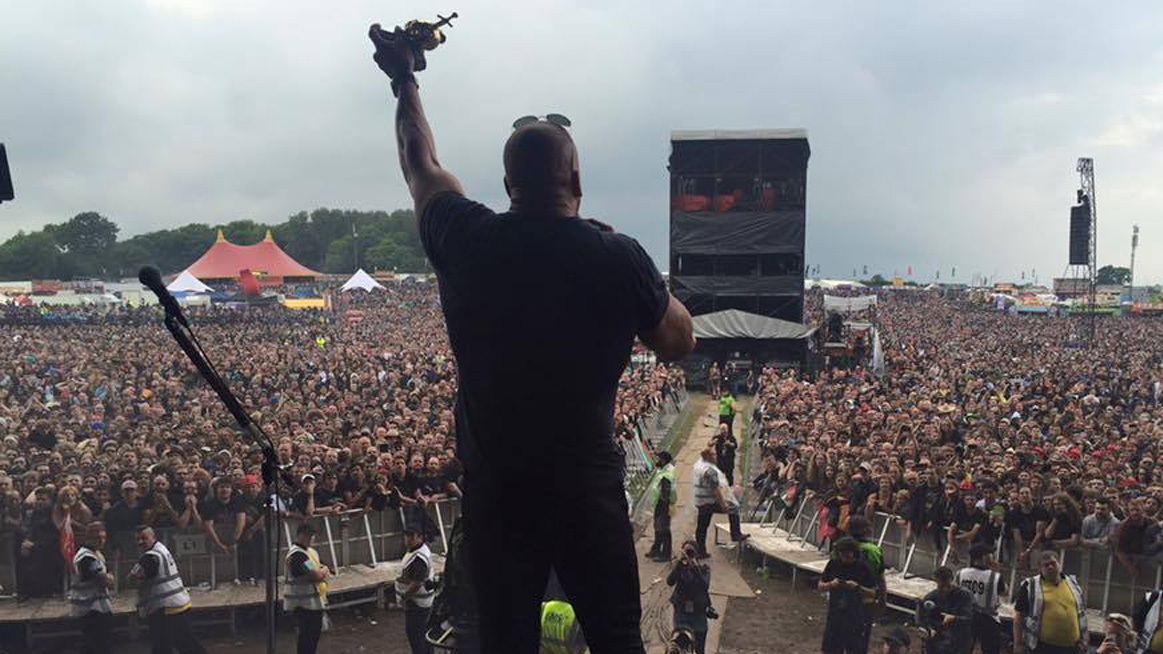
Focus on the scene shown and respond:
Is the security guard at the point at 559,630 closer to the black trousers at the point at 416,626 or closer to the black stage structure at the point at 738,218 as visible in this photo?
the black trousers at the point at 416,626

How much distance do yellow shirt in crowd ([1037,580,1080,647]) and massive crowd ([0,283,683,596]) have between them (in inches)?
186

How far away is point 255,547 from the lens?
8.15 meters

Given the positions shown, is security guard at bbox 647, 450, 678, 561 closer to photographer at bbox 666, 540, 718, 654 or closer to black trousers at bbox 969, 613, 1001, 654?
photographer at bbox 666, 540, 718, 654

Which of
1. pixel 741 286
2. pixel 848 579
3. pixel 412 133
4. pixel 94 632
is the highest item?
pixel 741 286

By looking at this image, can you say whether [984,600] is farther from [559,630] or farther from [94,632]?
[94,632]

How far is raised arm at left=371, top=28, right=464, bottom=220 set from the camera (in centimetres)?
173

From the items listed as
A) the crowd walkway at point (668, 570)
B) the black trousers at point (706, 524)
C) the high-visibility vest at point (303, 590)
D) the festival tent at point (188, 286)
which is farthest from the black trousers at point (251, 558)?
the festival tent at point (188, 286)

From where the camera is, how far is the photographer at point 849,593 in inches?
268

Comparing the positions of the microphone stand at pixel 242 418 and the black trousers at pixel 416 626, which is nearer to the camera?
the microphone stand at pixel 242 418

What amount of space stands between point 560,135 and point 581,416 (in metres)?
0.55

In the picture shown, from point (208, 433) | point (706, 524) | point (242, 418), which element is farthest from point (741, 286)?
point (242, 418)

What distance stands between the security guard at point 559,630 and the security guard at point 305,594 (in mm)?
2928

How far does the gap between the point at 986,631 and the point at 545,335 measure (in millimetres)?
6873

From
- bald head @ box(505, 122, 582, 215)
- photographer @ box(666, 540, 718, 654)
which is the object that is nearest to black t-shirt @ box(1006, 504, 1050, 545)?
photographer @ box(666, 540, 718, 654)
